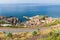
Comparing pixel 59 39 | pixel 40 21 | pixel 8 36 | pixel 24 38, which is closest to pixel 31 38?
pixel 24 38

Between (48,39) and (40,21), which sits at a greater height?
(48,39)

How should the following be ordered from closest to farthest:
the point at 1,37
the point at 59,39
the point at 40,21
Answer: the point at 59,39
the point at 1,37
the point at 40,21

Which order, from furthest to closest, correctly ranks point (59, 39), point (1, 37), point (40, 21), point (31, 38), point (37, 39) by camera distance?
point (40, 21)
point (1, 37)
point (31, 38)
point (37, 39)
point (59, 39)

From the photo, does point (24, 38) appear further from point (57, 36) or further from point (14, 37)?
point (57, 36)

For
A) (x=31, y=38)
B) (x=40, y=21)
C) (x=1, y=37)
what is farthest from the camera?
(x=40, y=21)

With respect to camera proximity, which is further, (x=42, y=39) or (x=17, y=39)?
(x=17, y=39)

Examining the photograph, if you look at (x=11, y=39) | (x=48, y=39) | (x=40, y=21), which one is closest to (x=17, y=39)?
(x=11, y=39)

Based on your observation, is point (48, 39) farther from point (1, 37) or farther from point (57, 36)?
point (1, 37)

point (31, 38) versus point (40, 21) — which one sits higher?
point (31, 38)

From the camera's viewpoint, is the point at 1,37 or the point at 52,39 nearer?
the point at 52,39

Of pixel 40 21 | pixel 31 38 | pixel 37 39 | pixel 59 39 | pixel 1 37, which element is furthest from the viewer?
pixel 40 21
